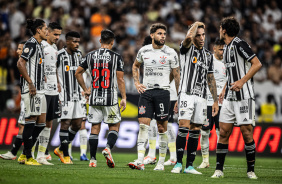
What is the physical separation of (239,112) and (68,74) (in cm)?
482

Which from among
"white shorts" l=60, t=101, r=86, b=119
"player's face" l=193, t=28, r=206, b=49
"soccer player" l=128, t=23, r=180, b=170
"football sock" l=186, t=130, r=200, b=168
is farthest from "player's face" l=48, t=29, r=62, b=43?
"football sock" l=186, t=130, r=200, b=168

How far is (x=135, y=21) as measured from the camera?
23.0 meters

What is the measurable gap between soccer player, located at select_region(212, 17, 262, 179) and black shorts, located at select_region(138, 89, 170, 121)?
1.63m

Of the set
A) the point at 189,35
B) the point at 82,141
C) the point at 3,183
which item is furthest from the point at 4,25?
the point at 3,183

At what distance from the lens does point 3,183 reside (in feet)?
22.9

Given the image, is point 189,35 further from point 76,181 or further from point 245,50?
point 76,181

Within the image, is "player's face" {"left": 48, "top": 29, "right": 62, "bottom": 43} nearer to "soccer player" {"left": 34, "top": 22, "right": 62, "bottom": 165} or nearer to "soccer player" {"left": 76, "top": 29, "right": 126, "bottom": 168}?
"soccer player" {"left": 34, "top": 22, "right": 62, "bottom": 165}

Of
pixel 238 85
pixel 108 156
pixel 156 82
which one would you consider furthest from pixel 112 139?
pixel 238 85

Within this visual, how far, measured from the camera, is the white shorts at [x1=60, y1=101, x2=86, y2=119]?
1187 cm

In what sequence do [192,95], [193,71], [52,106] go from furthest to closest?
[52,106], [193,71], [192,95]

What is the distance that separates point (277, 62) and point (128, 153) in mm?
8423

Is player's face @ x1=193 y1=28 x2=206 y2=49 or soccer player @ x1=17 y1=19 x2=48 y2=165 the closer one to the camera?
player's face @ x1=193 y1=28 x2=206 y2=49

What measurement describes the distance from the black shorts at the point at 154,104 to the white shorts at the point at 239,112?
163cm

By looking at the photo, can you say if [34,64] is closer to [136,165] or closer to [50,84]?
[50,84]
